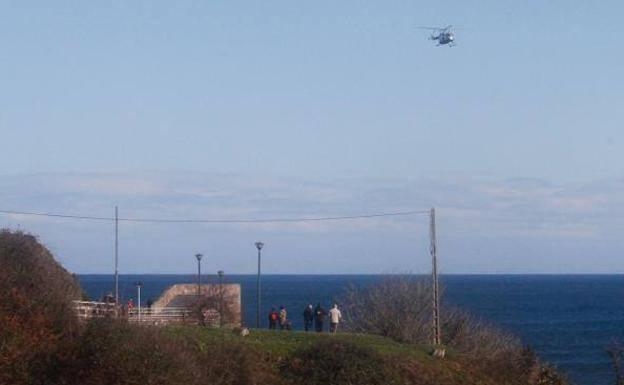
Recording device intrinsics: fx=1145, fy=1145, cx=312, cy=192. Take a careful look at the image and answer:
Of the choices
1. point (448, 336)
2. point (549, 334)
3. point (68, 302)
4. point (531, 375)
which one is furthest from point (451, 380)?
point (549, 334)

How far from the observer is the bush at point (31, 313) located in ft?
97.4

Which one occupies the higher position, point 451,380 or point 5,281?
point 5,281

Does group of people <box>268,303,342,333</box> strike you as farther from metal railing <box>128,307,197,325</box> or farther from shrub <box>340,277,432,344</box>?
shrub <box>340,277,432,344</box>

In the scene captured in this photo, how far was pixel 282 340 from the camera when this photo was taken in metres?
37.3

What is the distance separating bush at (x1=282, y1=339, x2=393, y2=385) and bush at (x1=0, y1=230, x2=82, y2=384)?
705 cm

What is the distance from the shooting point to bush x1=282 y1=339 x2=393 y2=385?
112 ft

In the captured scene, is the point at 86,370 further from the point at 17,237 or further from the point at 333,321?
the point at 333,321

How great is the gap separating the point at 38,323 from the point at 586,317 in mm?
99972

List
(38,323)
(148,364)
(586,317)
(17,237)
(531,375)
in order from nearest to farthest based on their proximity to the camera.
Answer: (148,364) → (38,323) → (17,237) → (531,375) → (586,317)

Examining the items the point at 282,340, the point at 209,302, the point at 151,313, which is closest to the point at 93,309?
the point at 282,340

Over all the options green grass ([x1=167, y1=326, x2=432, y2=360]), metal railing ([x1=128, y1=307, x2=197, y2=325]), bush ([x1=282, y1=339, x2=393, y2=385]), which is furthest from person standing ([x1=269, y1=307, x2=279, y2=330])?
bush ([x1=282, y1=339, x2=393, y2=385])

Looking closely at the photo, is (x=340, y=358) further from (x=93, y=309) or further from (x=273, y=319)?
(x=273, y=319)

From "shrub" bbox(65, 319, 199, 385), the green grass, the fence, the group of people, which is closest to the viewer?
"shrub" bbox(65, 319, 199, 385)

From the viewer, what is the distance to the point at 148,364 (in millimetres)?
27906
